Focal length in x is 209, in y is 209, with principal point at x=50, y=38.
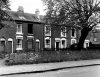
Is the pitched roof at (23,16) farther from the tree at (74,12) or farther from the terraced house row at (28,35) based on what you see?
the tree at (74,12)

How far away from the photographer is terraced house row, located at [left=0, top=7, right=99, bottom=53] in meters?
35.8

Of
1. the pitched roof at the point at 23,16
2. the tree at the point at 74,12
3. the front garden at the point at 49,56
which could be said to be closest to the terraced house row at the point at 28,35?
the pitched roof at the point at 23,16

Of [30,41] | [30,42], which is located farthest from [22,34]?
[30,42]

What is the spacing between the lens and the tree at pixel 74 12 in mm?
31234

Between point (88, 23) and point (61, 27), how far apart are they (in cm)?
440

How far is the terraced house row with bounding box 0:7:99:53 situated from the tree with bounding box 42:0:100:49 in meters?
2.27

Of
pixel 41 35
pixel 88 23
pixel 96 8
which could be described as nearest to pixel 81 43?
pixel 88 23

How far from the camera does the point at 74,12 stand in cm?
3164

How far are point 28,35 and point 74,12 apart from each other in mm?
11636

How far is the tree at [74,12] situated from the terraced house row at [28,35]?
7.44 feet

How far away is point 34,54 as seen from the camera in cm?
2372

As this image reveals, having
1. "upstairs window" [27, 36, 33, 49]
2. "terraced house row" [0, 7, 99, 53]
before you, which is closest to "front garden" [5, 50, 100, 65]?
"terraced house row" [0, 7, 99, 53]

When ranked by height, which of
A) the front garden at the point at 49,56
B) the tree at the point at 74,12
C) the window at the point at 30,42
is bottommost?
the front garden at the point at 49,56

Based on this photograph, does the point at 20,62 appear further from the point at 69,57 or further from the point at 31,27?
the point at 31,27
